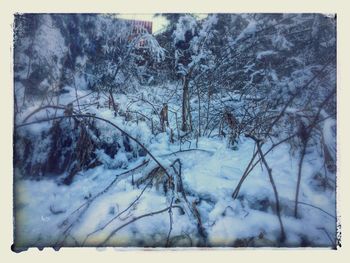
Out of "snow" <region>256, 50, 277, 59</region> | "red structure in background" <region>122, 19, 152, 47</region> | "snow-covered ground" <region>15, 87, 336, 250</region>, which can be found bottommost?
"snow-covered ground" <region>15, 87, 336, 250</region>

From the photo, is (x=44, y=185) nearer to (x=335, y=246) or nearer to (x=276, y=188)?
(x=276, y=188)

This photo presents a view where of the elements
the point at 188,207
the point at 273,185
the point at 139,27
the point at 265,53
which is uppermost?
the point at 139,27

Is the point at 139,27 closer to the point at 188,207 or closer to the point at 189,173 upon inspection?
the point at 189,173

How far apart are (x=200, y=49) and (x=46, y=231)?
1.41 metres

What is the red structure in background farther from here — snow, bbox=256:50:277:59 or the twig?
the twig

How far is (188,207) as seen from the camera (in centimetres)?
177

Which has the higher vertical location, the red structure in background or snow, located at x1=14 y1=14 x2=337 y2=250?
the red structure in background

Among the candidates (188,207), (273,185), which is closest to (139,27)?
(188,207)

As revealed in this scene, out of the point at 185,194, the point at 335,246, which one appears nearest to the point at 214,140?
the point at 185,194

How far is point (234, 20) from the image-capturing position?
5.79 ft

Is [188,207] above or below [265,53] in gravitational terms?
below

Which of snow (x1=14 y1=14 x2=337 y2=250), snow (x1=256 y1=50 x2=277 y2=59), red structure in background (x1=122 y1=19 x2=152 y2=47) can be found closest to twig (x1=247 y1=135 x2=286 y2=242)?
snow (x1=14 y1=14 x2=337 y2=250)

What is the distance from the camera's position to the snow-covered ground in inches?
69.8

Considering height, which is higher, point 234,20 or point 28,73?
point 234,20
